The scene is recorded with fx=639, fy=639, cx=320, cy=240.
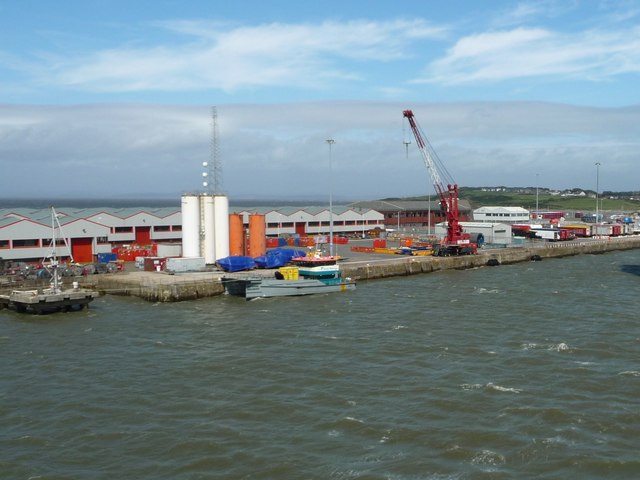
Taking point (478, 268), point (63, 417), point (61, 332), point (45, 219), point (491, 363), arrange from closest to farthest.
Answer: point (63, 417), point (491, 363), point (61, 332), point (45, 219), point (478, 268)

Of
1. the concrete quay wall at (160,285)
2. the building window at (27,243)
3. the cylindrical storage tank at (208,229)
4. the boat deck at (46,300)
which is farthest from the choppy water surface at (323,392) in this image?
the building window at (27,243)

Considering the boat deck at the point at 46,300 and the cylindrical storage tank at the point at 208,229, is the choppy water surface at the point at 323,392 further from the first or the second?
the cylindrical storage tank at the point at 208,229

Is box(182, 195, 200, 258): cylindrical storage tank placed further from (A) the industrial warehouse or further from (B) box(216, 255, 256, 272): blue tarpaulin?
(B) box(216, 255, 256, 272): blue tarpaulin

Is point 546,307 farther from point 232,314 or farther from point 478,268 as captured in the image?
point 478,268

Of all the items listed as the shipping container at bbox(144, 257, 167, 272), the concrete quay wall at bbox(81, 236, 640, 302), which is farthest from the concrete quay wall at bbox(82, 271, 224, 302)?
the shipping container at bbox(144, 257, 167, 272)

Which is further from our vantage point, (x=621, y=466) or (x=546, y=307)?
(x=546, y=307)

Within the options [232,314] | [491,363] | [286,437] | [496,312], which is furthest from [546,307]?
[286,437]

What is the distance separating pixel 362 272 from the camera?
6081 centimetres

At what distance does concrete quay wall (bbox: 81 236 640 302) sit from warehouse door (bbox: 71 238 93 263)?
27.4 feet

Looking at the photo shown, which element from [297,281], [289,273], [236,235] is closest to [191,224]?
[236,235]

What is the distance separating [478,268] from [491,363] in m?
42.7

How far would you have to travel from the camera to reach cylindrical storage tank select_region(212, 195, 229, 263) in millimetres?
59719

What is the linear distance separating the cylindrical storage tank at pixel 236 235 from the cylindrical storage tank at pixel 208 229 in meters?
3.08

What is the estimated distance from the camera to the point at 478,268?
72062mm
